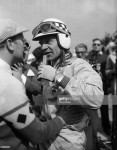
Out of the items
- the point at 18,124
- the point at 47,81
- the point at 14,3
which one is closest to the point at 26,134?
the point at 18,124

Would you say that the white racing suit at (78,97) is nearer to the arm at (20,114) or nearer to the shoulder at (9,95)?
the arm at (20,114)

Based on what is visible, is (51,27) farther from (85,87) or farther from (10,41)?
(85,87)

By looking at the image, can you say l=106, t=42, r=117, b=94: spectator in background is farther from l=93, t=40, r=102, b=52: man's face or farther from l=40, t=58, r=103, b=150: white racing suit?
l=40, t=58, r=103, b=150: white racing suit

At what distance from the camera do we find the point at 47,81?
2498 millimetres

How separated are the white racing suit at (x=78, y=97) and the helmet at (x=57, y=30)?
200 millimetres

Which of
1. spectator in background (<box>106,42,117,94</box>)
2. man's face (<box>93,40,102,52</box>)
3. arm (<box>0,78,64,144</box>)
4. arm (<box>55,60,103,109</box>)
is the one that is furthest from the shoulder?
man's face (<box>93,40,102,52</box>)

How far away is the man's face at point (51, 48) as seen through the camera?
2615mm

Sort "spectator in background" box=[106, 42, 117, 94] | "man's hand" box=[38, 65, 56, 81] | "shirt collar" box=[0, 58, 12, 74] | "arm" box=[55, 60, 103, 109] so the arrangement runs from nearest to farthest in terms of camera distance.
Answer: "shirt collar" box=[0, 58, 12, 74] → "arm" box=[55, 60, 103, 109] → "man's hand" box=[38, 65, 56, 81] → "spectator in background" box=[106, 42, 117, 94]

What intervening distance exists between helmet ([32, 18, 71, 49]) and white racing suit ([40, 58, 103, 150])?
20 cm

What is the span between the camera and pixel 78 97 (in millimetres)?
2146

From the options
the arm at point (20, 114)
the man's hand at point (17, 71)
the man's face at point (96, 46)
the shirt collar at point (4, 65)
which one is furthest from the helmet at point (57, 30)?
the man's face at point (96, 46)

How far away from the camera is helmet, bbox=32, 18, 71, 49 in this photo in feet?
8.36

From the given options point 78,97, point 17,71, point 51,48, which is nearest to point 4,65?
point 78,97

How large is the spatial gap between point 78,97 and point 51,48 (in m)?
0.69
